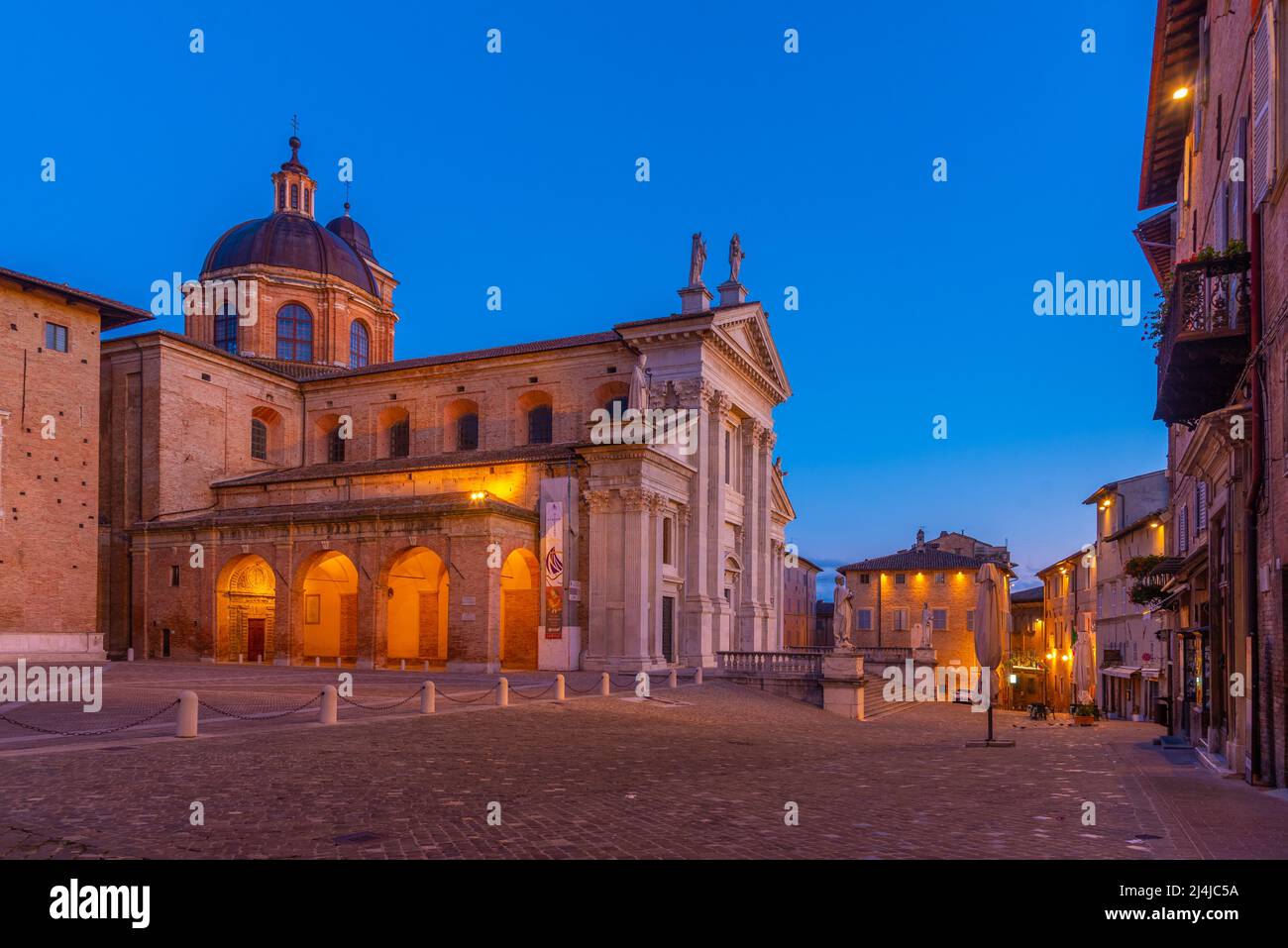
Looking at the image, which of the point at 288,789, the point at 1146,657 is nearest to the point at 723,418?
the point at 1146,657

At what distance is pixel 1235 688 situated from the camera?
14.1m

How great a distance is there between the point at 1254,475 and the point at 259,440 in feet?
141

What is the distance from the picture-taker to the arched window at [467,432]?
45250 millimetres

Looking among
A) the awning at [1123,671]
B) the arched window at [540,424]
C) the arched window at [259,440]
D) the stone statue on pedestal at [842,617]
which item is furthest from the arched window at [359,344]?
the awning at [1123,671]

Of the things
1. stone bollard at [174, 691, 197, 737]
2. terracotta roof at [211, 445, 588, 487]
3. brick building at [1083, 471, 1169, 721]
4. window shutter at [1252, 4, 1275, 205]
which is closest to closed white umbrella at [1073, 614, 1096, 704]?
brick building at [1083, 471, 1169, 721]

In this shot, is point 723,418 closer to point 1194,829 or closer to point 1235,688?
point 1235,688

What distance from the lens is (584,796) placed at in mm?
10742

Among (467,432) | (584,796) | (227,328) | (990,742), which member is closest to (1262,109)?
(584,796)

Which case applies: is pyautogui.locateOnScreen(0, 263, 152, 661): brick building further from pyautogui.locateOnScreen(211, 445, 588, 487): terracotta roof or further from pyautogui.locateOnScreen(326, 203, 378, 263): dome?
pyautogui.locateOnScreen(326, 203, 378, 263): dome

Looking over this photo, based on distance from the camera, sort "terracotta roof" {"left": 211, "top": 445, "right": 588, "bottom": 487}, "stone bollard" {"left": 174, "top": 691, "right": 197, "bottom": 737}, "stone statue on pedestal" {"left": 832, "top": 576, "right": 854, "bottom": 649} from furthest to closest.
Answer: "terracotta roof" {"left": 211, "top": 445, "right": 588, "bottom": 487}
"stone statue on pedestal" {"left": 832, "top": 576, "right": 854, "bottom": 649}
"stone bollard" {"left": 174, "top": 691, "right": 197, "bottom": 737}

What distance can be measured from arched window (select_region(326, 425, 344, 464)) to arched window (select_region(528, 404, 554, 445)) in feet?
33.4

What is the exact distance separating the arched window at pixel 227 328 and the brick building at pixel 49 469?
15.1m

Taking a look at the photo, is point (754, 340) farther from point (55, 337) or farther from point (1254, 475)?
point (1254, 475)

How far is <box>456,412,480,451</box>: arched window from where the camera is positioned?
1781 inches
